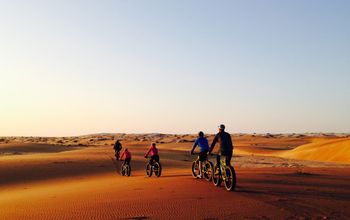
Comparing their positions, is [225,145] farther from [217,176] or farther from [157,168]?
[157,168]

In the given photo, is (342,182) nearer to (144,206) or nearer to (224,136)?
(224,136)

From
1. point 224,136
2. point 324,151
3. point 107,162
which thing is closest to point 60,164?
point 107,162

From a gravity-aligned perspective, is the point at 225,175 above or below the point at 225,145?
below

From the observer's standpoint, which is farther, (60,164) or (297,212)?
(60,164)

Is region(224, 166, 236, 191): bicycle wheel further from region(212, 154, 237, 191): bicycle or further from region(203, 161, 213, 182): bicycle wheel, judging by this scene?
region(203, 161, 213, 182): bicycle wheel

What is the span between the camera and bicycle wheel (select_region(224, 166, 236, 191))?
13328 mm

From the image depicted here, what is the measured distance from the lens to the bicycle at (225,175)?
1334cm

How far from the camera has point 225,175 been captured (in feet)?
45.5

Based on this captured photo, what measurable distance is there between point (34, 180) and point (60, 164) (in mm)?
6707

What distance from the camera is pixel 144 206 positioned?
37.3 feet

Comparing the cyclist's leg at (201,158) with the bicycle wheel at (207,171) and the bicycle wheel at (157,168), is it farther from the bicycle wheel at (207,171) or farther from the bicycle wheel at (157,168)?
the bicycle wheel at (157,168)

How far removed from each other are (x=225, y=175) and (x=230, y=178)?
14.2 inches

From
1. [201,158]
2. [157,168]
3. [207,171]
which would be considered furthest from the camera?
[157,168]

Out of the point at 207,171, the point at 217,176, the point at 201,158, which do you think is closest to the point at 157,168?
the point at 201,158
